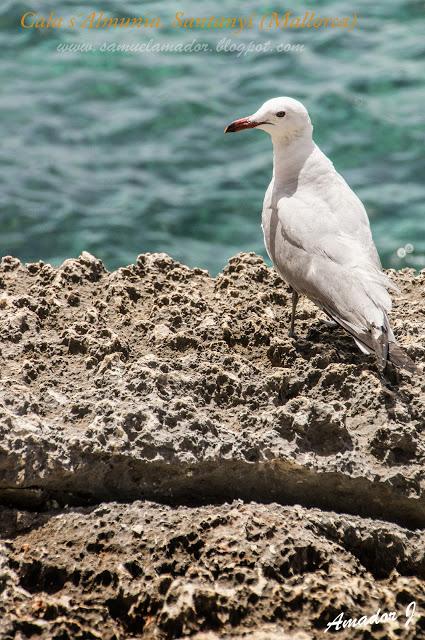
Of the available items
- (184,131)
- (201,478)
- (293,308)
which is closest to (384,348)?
(293,308)

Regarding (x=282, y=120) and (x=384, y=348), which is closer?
(x=384, y=348)

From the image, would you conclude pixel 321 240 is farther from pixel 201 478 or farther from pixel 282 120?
pixel 201 478

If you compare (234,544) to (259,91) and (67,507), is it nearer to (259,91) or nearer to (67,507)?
(67,507)

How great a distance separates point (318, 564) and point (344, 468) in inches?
16.0

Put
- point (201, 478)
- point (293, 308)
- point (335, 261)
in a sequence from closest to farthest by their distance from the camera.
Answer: point (201, 478), point (335, 261), point (293, 308)

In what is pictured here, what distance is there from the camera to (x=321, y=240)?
4074mm

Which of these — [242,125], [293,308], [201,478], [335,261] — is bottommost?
[201,478]

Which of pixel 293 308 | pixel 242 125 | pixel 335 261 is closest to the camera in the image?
pixel 335 261

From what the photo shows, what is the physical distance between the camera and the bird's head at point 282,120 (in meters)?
4.78

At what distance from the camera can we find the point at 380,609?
2.74 meters

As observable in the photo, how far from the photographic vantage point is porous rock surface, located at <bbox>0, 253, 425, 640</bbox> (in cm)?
275

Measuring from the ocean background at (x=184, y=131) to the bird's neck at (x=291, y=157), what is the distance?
121 inches

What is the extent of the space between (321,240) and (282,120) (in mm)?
984

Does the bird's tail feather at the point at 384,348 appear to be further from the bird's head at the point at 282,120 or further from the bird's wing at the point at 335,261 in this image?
the bird's head at the point at 282,120
